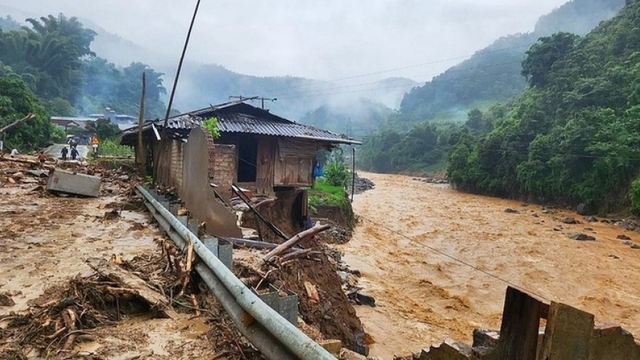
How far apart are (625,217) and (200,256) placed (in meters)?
27.8

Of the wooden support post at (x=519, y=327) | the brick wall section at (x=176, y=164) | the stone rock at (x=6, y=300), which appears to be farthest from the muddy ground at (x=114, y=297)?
the brick wall section at (x=176, y=164)

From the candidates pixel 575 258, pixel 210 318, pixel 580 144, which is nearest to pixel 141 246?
pixel 210 318

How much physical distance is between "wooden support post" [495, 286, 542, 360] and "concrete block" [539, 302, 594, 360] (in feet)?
0.23

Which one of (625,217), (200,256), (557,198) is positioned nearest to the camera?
(200,256)

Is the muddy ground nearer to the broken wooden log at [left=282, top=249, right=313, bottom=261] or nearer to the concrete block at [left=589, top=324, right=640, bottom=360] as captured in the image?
the broken wooden log at [left=282, top=249, right=313, bottom=261]

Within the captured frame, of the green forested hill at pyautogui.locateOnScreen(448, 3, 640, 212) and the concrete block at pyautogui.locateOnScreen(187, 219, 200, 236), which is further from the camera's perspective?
the green forested hill at pyautogui.locateOnScreen(448, 3, 640, 212)

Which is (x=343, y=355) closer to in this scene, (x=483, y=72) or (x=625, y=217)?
(x=625, y=217)

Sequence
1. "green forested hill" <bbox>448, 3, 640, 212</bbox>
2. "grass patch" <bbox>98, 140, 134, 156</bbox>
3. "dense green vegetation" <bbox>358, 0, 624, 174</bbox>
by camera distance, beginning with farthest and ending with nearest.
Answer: "dense green vegetation" <bbox>358, 0, 624, 174</bbox> → "grass patch" <bbox>98, 140, 134, 156</bbox> → "green forested hill" <bbox>448, 3, 640, 212</bbox>

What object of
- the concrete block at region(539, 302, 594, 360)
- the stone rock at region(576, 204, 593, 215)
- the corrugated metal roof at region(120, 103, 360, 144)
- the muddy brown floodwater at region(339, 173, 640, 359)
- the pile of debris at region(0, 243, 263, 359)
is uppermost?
the corrugated metal roof at region(120, 103, 360, 144)

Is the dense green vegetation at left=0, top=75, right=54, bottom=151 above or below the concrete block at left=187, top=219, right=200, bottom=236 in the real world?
above

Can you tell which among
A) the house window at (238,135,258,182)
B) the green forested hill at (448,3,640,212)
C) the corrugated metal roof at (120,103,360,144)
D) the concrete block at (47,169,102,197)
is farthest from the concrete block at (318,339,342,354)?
the green forested hill at (448,3,640,212)

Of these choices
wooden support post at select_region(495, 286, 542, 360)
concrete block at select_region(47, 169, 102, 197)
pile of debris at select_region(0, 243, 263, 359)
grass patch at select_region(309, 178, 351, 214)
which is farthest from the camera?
grass patch at select_region(309, 178, 351, 214)

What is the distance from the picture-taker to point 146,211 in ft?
27.9

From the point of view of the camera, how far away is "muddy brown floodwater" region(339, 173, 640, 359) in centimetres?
1123
